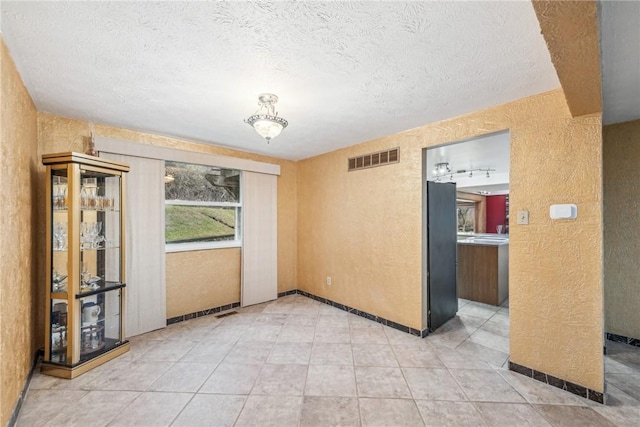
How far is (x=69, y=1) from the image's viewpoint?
4.35 ft

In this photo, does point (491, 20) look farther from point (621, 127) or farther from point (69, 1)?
point (621, 127)

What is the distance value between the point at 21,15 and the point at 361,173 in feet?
10.7

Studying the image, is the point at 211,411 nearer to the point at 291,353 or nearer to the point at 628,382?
the point at 291,353

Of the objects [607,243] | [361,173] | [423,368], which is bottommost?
[423,368]

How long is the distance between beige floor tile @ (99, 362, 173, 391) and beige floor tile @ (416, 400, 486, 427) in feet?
7.12

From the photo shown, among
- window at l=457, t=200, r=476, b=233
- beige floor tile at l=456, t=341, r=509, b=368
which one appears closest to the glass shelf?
beige floor tile at l=456, t=341, r=509, b=368

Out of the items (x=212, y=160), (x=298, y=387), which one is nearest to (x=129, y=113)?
(x=212, y=160)

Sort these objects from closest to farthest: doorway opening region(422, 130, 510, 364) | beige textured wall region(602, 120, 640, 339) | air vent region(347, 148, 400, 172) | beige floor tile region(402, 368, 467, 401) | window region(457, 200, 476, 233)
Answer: beige floor tile region(402, 368, 467, 401) → beige textured wall region(602, 120, 640, 339) → doorway opening region(422, 130, 510, 364) → air vent region(347, 148, 400, 172) → window region(457, 200, 476, 233)

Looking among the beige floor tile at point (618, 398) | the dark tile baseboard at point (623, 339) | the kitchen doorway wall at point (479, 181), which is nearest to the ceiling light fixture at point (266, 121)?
the kitchen doorway wall at point (479, 181)

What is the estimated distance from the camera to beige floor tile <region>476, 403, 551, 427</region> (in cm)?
179

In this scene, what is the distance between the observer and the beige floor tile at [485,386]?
2.05 m

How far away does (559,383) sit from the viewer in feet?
7.11

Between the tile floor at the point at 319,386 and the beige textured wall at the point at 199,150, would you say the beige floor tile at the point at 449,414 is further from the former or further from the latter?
the beige textured wall at the point at 199,150

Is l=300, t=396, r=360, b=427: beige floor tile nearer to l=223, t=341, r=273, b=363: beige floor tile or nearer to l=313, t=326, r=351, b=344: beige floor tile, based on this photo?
l=223, t=341, r=273, b=363: beige floor tile
